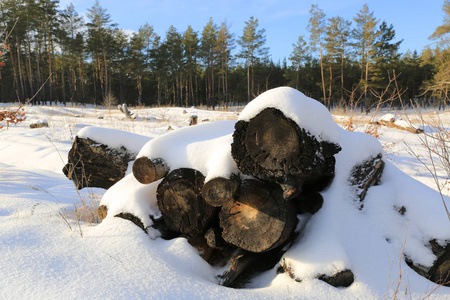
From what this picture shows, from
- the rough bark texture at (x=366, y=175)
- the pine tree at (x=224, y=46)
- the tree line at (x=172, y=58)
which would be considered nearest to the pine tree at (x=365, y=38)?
the tree line at (x=172, y=58)

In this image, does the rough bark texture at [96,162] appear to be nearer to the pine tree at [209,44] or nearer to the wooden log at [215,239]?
the wooden log at [215,239]

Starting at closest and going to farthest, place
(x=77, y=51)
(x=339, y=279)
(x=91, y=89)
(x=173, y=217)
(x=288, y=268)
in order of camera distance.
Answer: (x=339, y=279) → (x=288, y=268) → (x=173, y=217) → (x=77, y=51) → (x=91, y=89)

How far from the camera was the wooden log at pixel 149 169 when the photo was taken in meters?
1.93

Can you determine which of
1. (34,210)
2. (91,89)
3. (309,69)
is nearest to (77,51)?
(91,89)

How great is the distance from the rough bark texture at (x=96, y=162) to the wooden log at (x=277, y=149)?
1.69 metres

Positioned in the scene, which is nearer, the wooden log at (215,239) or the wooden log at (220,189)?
the wooden log at (220,189)

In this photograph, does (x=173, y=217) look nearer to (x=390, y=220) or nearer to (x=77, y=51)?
(x=390, y=220)

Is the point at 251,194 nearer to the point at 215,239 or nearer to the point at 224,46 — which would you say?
the point at 215,239

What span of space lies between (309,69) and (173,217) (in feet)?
132

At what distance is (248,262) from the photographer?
1.79m

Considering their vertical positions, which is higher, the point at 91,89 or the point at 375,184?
the point at 91,89

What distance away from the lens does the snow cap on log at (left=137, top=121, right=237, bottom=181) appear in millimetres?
1712

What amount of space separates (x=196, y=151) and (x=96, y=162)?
151 centimetres

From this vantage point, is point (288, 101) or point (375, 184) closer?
point (288, 101)
